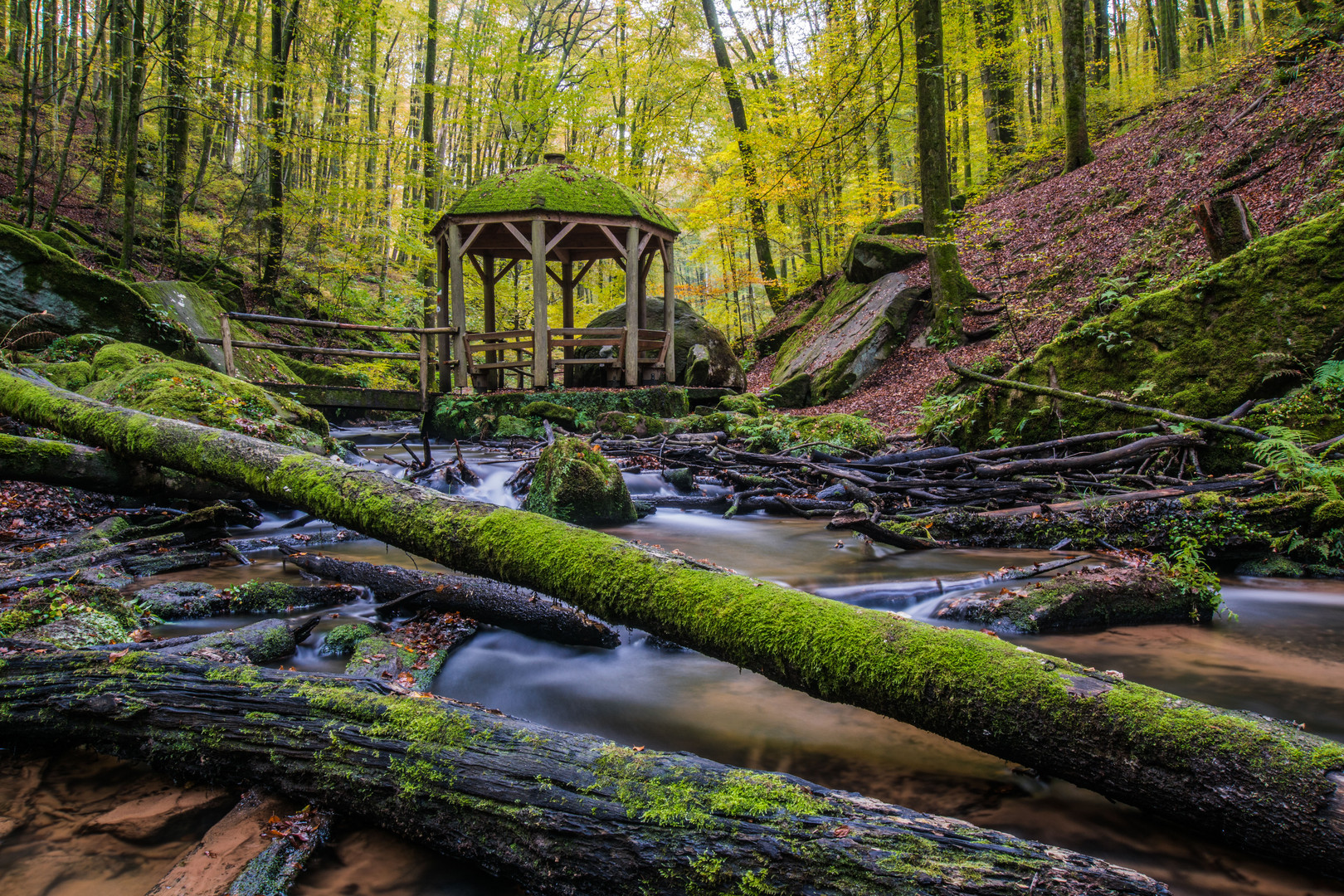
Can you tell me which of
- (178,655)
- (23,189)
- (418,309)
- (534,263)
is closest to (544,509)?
(178,655)

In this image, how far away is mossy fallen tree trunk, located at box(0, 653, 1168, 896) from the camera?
1.43 metres

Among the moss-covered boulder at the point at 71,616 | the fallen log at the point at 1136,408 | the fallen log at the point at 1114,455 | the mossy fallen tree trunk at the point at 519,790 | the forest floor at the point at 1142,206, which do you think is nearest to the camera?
the mossy fallen tree trunk at the point at 519,790

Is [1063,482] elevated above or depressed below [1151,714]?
above

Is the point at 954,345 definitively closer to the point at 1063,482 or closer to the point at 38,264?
the point at 1063,482

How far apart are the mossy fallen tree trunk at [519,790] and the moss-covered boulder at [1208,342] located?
5.87 m

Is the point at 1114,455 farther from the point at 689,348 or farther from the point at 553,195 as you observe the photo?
the point at 689,348

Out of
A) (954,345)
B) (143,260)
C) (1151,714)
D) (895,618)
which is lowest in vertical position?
(1151,714)

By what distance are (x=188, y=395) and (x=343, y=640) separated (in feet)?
13.4

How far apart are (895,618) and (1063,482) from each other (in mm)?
4205

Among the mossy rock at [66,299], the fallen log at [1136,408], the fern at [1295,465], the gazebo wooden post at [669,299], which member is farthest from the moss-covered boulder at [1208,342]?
the mossy rock at [66,299]

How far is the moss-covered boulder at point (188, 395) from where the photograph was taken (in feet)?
18.9

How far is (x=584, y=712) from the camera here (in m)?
3.17

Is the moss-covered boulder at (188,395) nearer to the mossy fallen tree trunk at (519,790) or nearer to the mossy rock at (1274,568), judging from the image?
the mossy fallen tree trunk at (519,790)

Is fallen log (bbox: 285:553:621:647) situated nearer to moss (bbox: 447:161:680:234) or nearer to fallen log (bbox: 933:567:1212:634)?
fallen log (bbox: 933:567:1212:634)
